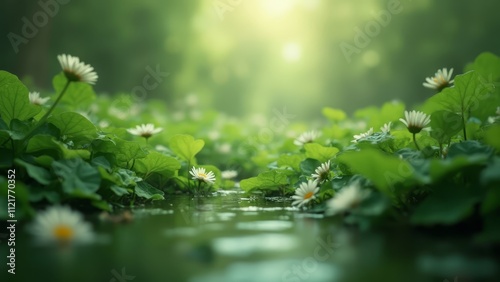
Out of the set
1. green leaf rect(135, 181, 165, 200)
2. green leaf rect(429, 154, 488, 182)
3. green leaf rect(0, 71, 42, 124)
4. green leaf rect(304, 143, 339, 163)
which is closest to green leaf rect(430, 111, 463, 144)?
green leaf rect(429, 154, 488, 182)

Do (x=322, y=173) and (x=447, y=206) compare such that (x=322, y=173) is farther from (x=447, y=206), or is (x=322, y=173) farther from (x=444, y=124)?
(x=447, y=206)

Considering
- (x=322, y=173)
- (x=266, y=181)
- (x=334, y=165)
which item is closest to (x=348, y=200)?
(x=322, y=173)

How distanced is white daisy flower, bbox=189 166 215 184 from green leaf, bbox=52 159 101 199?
88 cm

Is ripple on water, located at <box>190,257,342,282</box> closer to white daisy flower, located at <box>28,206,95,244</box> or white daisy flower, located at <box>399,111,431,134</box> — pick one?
white daisy flower, located at <box>28,206,95,244</box>

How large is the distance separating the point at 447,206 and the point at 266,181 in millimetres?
1298

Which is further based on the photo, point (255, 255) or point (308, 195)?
point (308, 195)

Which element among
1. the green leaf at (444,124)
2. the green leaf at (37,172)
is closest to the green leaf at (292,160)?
the green leaf at (444,124)

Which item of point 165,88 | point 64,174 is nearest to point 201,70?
point 165,88

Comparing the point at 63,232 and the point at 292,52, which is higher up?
the point at 292,52

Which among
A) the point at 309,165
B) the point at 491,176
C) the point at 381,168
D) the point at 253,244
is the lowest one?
the point at 253,244

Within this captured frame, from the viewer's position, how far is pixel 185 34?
1351 cm

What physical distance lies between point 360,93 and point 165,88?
682cm

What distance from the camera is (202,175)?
9.48 feet

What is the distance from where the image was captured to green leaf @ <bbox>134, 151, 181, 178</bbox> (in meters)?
2.62
